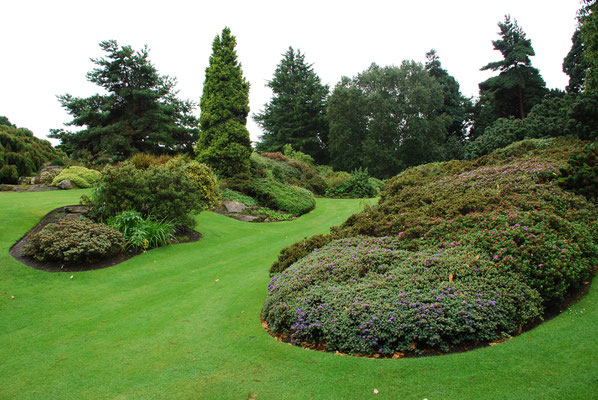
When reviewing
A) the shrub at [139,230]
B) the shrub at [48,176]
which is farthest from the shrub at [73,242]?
the shrub at [48,176]

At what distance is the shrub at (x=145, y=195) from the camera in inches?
368

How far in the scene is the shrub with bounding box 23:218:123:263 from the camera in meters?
7.55

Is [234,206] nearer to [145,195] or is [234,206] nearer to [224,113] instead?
[145,195]

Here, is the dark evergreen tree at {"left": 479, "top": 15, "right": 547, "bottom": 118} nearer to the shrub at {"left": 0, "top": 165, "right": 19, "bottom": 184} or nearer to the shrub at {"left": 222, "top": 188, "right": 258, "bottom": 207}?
the shrub at {"left": 222, "top": 188, "right": 258, "bottom": 207}

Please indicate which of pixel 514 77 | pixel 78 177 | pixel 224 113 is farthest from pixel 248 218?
pixel 514 77

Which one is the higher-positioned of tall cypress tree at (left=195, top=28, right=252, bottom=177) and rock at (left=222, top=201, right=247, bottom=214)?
tall cypress tree at (left=195, top=28, right=252, bottom=177)

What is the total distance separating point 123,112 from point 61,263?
1996cm

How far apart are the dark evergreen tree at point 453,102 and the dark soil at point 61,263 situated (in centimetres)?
3687

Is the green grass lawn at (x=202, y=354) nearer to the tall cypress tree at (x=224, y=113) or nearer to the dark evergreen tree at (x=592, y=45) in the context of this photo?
the tall cypress tree at (x=224, y=113)

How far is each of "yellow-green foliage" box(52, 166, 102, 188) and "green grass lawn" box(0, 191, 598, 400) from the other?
8.05 meters

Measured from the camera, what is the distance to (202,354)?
4.25 meters

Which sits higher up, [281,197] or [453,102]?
[453,102]

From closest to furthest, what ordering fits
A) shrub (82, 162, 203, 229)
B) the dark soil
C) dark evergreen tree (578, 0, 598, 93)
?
the dark soil → shrub (82, 162, 203, 229) → dark evergreen tree (578, 0, 598, 93)

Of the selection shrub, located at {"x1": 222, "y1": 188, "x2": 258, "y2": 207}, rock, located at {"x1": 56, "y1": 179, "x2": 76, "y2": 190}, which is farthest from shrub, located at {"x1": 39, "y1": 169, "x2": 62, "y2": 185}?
shrub, located at {"x1": 222, "y1": 188, "x2": 258, "y2": 207}
